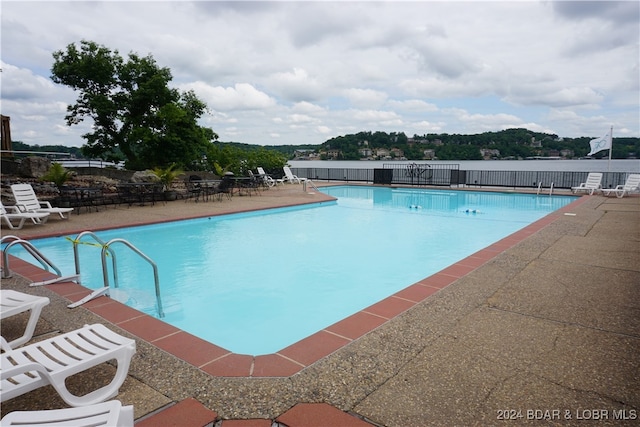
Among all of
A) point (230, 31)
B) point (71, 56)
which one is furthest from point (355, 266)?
point (71, 56)

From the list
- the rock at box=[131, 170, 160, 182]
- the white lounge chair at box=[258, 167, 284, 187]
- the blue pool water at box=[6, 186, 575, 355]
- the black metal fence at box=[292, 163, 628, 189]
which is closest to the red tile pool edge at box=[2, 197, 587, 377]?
the blue pool water at box=[6, 186, 575, 355]

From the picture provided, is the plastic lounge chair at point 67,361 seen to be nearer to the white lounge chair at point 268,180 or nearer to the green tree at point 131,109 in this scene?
the white lounge chair at point 268,180

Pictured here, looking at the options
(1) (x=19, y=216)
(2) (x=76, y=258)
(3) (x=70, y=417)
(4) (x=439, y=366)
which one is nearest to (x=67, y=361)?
(3) (x=70, y=417)

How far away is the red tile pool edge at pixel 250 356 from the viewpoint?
251 cm

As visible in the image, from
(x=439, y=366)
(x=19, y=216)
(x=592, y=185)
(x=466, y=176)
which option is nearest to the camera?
(x=439, y=366)

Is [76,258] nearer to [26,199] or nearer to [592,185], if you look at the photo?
[26,199]

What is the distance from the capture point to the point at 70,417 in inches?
59.1

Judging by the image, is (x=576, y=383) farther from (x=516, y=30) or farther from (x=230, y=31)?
(x=230, y=31)

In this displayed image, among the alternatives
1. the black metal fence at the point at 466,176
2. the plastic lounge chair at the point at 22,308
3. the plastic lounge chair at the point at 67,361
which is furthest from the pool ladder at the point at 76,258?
the black metal fence at the point at 466,176

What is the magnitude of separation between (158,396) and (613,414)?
2.46 m

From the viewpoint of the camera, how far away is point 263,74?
18.6 m

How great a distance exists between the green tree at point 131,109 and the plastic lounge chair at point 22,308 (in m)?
16.2

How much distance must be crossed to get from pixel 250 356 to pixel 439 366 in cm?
130

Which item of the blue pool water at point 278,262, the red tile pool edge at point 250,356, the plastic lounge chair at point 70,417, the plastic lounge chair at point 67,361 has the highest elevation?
the plastic lounge chair at point 70,417
